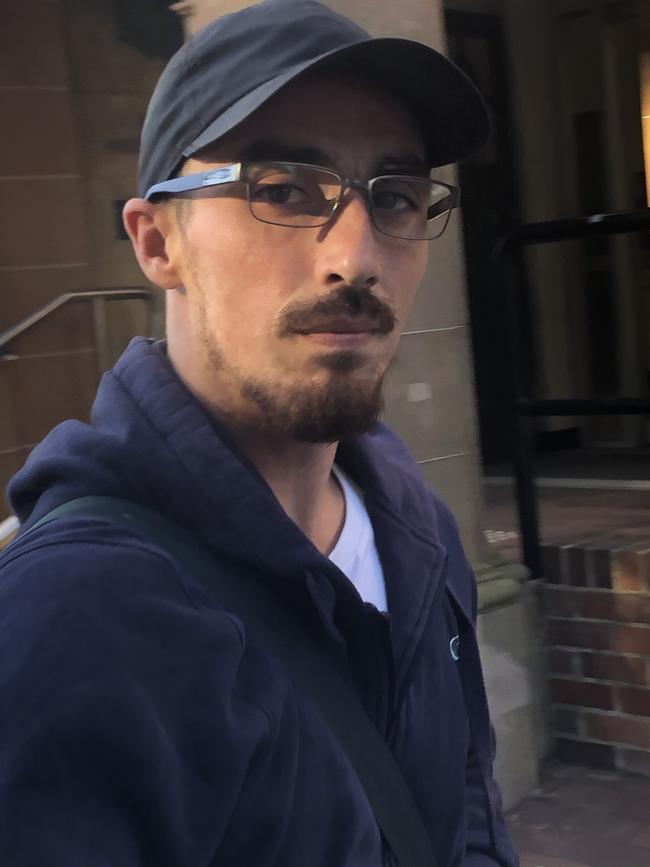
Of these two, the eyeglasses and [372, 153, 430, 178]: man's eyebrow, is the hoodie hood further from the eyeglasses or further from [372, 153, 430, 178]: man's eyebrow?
[372, 153, 430, 178]: man's eyebrow

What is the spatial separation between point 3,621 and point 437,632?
0.71m

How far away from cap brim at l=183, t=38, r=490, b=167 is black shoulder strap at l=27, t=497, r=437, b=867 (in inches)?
17.4

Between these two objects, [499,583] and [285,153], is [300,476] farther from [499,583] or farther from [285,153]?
[499,583]

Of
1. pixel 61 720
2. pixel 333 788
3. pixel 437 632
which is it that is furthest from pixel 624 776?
pixel 61 720

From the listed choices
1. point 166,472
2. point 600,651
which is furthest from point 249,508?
point 600,651

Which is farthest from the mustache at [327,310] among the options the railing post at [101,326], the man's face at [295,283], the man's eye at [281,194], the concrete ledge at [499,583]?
the railing post at [101,326]

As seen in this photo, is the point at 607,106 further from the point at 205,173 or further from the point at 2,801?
the point at 2,801

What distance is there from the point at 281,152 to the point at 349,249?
138mm

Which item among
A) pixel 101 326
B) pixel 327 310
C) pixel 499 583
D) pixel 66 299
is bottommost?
pixel 499 583

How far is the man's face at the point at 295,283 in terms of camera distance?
138 cm

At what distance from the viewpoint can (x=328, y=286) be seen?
4.54 ft

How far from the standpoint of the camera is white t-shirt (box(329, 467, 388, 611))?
1558 mm

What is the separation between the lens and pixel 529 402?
407cm

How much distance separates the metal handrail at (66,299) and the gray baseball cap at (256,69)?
10.1 ft
